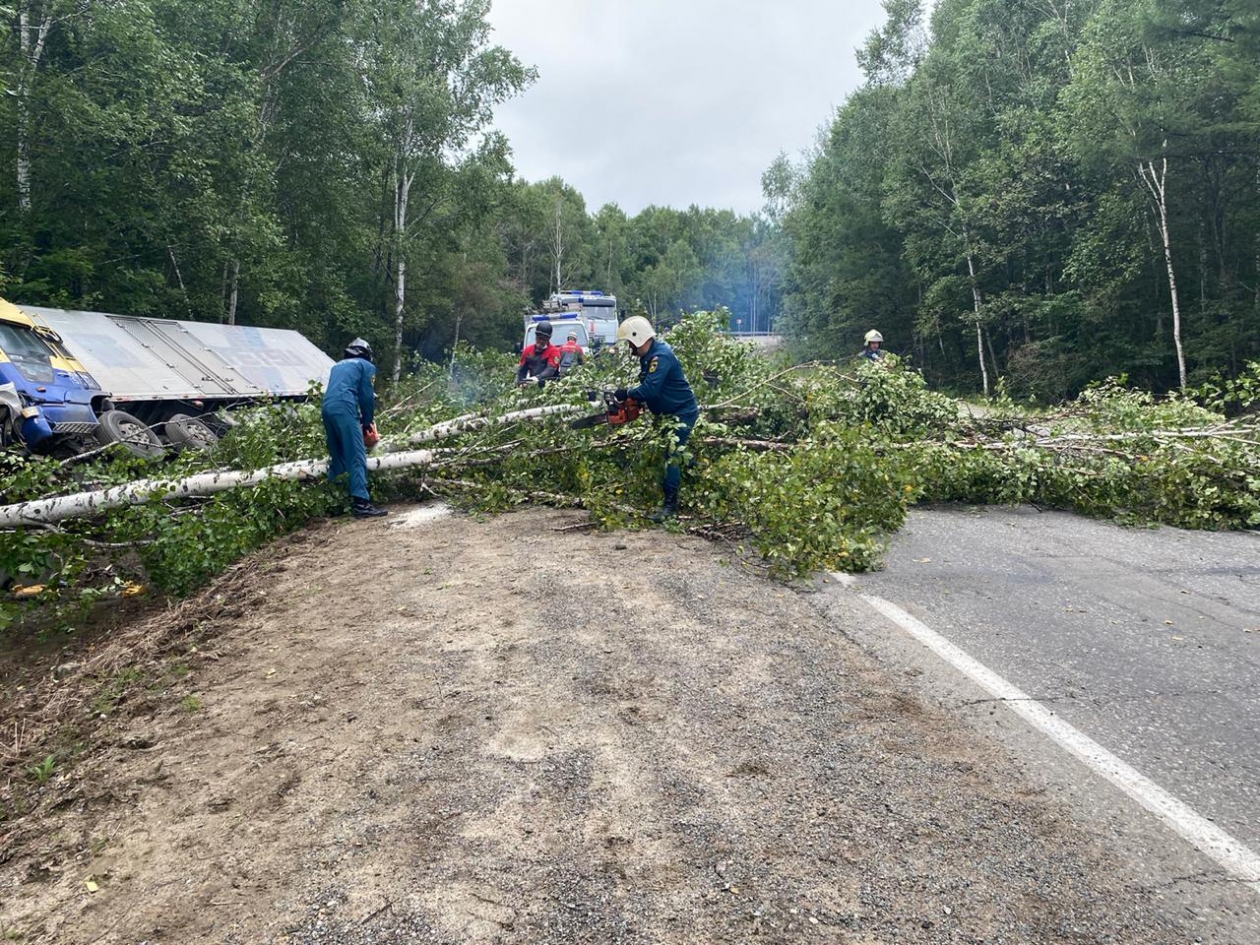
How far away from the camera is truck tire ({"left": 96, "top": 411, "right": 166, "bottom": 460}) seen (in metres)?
8.59

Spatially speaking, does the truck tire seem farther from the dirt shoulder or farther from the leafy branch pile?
the dirt shoulder

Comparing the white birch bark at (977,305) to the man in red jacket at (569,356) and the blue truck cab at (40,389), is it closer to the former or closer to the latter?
the man in red jacket at (569,356)

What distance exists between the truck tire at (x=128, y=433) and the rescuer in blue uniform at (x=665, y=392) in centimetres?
533

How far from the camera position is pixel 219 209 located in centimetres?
1673

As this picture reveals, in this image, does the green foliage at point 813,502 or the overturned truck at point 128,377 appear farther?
the overturned truck at point 128,377

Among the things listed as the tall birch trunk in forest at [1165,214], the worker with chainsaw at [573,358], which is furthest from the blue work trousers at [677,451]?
the tall birch trunk in forest at [1165,214]

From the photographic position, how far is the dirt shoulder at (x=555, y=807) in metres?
2.05

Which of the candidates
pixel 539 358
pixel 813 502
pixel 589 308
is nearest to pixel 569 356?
pixel 539 358

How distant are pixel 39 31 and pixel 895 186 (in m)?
26.4

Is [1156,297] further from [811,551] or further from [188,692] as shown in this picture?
[188,692]

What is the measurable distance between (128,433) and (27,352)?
129 cm

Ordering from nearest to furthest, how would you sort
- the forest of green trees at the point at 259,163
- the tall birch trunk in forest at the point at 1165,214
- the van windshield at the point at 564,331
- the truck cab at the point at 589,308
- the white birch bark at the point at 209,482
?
1. the white birch bark at the point at 209,482
2. the forest of green trees at the point at 259,163
3. the van windshield at the point at 564,331
4. the tall birch trunk in forest at the point at 1165,214
5. the truck cab at the point at 589,308

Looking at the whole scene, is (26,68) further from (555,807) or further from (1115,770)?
(1115,770)

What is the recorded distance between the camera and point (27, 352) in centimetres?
862
